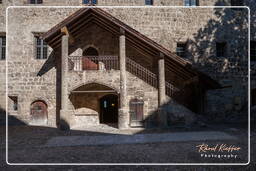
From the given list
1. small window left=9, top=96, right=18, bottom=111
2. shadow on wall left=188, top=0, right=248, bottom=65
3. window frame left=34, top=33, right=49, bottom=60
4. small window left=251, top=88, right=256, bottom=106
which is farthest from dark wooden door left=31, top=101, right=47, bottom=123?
small window left=251, top=88, right=256, bottom=106

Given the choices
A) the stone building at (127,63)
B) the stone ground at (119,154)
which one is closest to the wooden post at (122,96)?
the stone building at (127,63)

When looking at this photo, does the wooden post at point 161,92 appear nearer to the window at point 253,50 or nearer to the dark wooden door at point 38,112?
the dark wooden door at point 38,112

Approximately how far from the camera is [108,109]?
501 inches

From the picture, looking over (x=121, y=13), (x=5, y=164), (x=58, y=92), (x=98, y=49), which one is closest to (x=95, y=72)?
(x=98, y=49)

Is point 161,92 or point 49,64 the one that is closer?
point 161,92

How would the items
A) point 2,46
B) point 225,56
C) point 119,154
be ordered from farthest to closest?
point 225,56 → point 2,46 → point 119,154

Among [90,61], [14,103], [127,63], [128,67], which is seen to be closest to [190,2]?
[127,63]

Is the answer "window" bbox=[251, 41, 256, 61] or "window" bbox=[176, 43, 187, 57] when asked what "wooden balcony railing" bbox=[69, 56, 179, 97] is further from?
"window" bbox=[251, 41, 256, 61]

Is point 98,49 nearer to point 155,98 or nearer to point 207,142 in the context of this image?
point 155,98

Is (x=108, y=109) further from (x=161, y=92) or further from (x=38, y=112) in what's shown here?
(x=38, y=112)

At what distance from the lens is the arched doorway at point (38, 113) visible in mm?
12102

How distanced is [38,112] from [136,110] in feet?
22.3

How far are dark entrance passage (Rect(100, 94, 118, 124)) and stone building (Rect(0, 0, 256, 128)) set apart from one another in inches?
2.8

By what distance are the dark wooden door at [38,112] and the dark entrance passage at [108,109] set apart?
390cm
